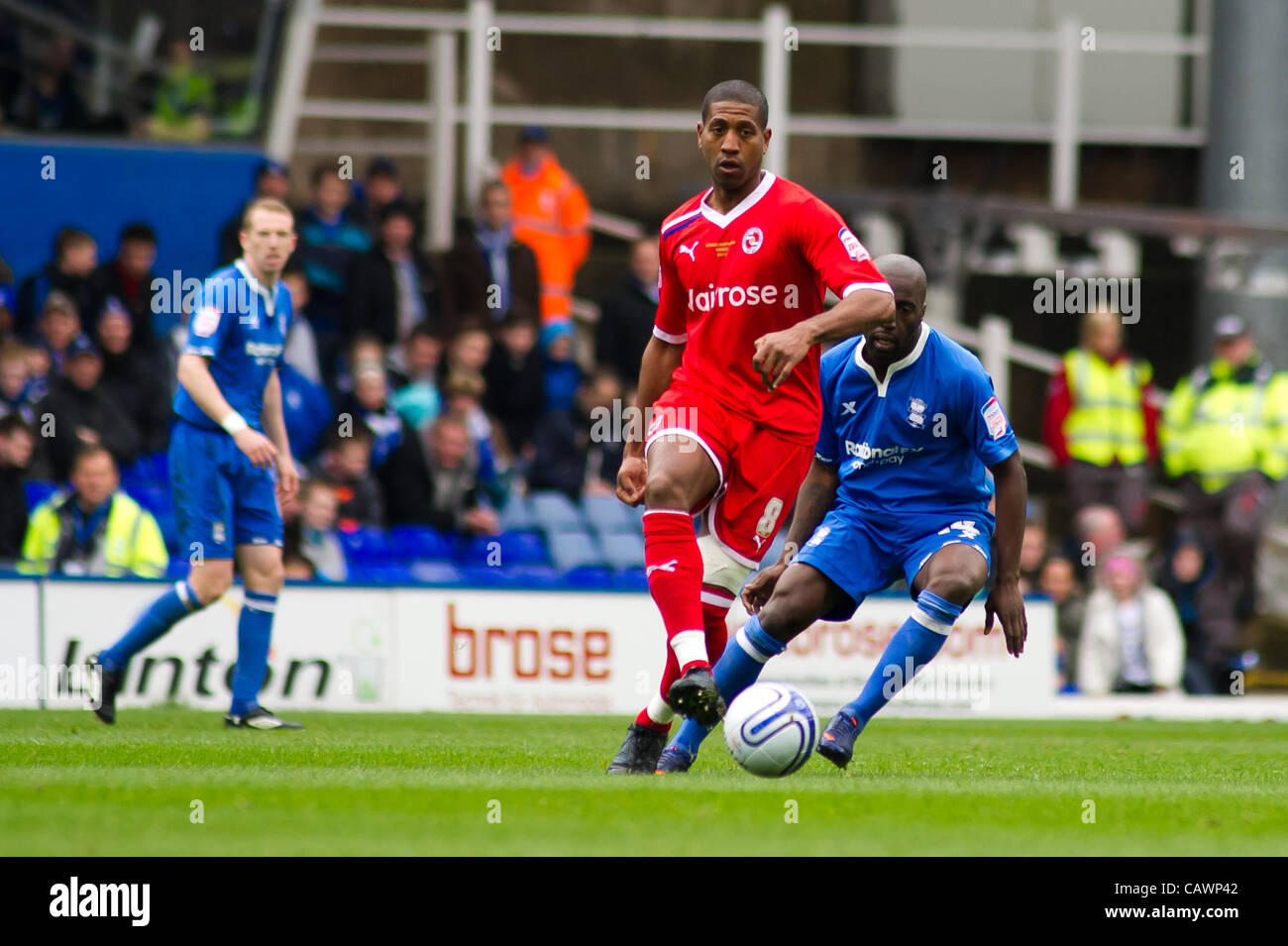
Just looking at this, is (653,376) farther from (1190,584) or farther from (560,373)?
(1190,584)

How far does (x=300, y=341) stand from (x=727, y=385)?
27.4 ft

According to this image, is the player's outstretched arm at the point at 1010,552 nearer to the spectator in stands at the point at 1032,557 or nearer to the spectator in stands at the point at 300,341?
the spectator in stands at the point at 1032,557

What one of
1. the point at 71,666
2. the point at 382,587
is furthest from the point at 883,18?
the point at 71,666

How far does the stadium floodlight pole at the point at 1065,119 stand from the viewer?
69.3 feet

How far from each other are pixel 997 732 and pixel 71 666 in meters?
5.71

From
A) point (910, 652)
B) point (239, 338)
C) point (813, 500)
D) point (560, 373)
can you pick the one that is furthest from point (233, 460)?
point (560, 373)

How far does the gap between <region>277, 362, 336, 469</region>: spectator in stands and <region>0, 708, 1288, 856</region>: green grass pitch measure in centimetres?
538

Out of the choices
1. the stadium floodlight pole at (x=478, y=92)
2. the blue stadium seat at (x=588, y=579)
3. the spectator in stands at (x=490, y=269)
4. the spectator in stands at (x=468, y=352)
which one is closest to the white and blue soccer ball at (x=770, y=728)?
the blue stadium seat at (x=588, y=579)

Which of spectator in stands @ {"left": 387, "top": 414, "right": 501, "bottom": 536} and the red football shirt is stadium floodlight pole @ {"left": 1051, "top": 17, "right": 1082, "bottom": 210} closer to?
spectator in stands @ {"left": 387, "top": 414, "right": 501, "bottom": 536}

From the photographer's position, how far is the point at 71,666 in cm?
1275

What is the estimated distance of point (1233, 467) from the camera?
646 inches

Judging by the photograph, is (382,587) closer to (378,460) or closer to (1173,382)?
(378,460)

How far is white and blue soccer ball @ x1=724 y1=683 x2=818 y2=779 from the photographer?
714cm

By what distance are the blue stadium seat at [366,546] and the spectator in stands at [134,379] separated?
152 cm
